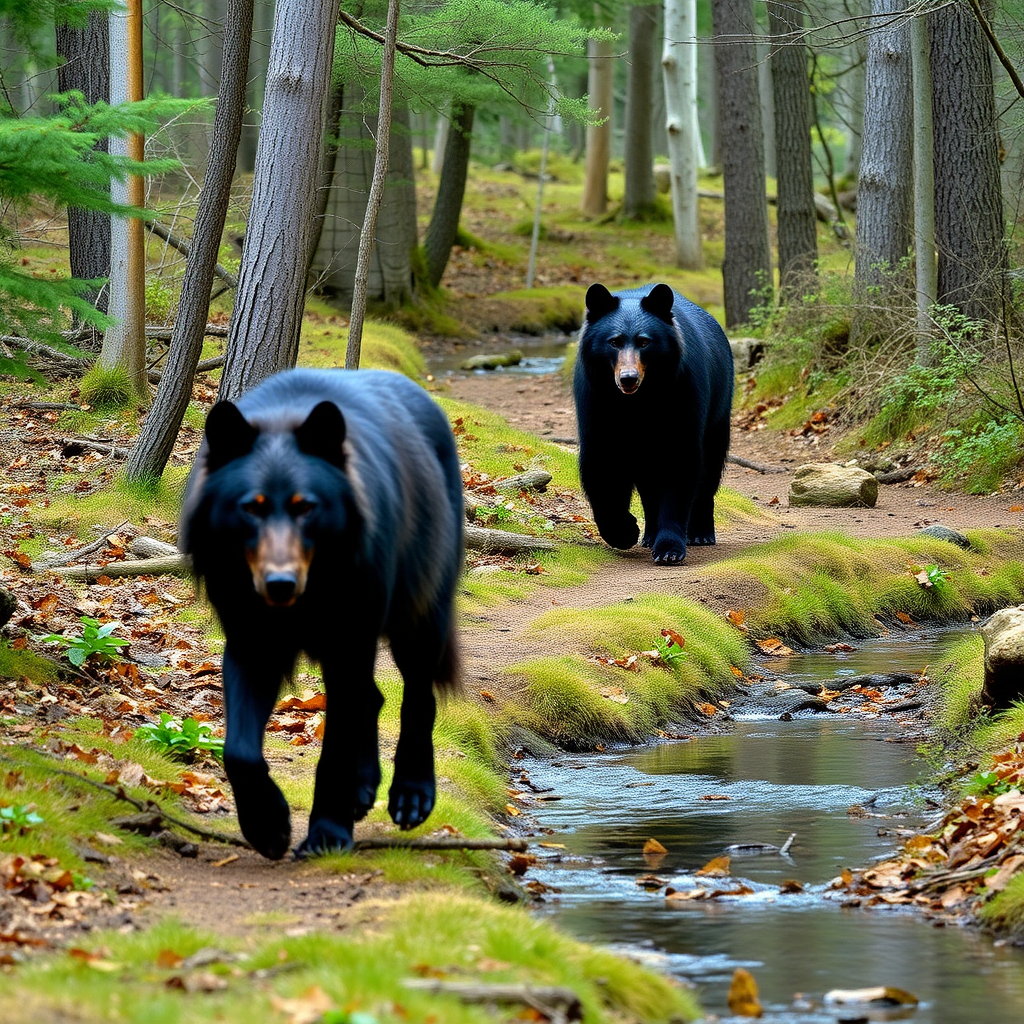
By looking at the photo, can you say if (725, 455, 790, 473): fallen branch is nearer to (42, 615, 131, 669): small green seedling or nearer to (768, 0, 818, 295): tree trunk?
(768, 0, 818, 295): tree trunk

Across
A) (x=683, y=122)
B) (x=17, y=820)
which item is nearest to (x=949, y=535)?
(x=17, y=820)

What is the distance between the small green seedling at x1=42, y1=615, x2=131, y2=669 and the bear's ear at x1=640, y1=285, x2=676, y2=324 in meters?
4.72

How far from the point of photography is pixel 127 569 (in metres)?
8.66

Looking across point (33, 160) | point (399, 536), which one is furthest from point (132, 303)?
point (399, 536)

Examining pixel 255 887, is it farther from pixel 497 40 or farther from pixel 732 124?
pixel 732 124

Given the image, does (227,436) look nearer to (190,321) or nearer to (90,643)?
(90,643)

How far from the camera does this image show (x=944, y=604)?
10.8 m

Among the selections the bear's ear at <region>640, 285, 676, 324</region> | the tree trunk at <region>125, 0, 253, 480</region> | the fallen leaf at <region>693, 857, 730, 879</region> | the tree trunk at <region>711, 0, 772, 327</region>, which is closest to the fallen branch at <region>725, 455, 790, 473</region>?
the tree trunk at <region>711, 0, 772, 327</region>

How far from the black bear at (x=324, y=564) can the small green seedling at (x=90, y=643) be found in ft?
6.37

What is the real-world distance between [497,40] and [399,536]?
8.64 meters

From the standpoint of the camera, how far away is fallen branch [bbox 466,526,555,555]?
10.8 meters

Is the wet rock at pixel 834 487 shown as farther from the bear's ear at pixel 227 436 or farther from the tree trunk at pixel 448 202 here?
the tree trunk at pixel 448 202

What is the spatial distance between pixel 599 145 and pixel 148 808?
110 ft

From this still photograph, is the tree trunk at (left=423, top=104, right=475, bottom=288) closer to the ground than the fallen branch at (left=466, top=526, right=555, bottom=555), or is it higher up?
higher up
